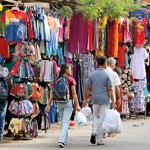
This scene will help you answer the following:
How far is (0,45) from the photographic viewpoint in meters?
13.5

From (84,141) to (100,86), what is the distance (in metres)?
1.61

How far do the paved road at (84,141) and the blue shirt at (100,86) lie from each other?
0.99 meters

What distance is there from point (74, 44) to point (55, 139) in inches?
167

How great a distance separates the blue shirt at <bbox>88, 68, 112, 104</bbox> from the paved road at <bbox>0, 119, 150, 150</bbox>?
3.25ft

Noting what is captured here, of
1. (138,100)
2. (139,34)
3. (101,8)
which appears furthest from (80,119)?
(139,34)

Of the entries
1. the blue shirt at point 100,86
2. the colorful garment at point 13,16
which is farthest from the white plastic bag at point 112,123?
the colorful garment at point 13,16

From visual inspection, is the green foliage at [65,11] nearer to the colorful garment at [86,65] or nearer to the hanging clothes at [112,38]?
the colorful garment at [86,65]

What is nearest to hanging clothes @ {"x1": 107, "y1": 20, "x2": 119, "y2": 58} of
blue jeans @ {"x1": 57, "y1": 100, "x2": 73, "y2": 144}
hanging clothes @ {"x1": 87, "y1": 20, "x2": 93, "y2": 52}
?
hanging clothes @ {"x1": 87, "y1": 20, "x2": 93, "y2": 52}

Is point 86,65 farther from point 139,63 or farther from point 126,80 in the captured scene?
point 139,63

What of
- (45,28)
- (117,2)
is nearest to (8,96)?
(45,28)

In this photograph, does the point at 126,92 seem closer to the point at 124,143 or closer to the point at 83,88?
→ the point at 83,88

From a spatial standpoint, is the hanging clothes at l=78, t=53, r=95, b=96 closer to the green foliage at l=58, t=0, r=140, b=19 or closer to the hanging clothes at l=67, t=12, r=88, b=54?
the hanging clothes at l=67, t=12, r=88, b=54

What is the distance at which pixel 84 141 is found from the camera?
13109mm

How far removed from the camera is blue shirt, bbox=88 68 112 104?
39.7ft
